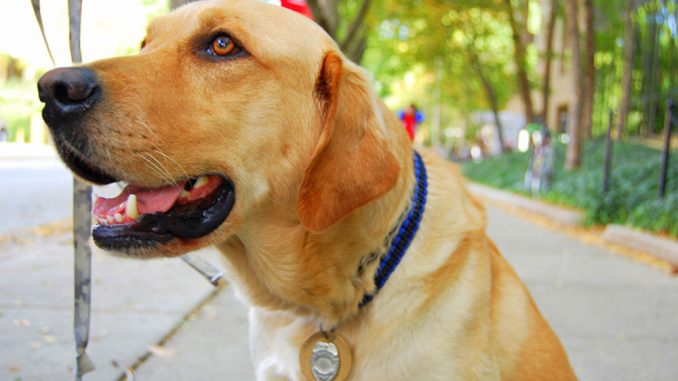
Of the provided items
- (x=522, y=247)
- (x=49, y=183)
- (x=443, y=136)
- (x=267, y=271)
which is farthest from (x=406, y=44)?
(x=443, y=136)

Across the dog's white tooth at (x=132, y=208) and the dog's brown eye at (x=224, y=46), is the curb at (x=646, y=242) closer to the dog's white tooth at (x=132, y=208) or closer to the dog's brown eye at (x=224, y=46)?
the dog's brown eye at (x=224, y=46)

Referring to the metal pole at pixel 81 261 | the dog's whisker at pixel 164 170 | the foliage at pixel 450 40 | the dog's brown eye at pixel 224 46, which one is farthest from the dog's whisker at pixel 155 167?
the foliage at pixel 450 40

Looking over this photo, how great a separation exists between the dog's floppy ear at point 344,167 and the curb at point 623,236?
4.40 ft

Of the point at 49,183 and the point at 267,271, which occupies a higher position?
the point at 267,271

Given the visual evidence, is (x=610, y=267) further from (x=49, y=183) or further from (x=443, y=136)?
(x=443, y=136)

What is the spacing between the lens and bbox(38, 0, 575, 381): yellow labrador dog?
196 centimetres

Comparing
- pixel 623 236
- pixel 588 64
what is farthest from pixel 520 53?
pixel 623 236

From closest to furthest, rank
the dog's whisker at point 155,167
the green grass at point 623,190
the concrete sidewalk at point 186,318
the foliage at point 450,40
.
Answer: the dog's whisker at point 155,167 → the concrete sidewalk at point 186,318 → the green grass at point 623,190 → the foliage at point 450,40

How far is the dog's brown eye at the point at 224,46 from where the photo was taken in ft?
7.08

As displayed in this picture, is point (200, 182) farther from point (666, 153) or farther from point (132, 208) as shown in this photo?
point (666, 153)

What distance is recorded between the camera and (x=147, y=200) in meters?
2.08

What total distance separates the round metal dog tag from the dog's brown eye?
1.05 metres

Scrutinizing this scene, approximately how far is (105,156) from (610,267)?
5.91 meters

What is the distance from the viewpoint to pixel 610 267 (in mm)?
6535
